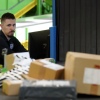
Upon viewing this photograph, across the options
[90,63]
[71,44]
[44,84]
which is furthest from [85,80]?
[71,44]

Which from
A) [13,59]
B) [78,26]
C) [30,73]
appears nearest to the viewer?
[30,73]

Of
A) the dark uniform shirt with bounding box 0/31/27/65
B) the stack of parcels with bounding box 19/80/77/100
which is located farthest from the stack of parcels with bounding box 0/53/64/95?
the dark uniform shirt with bounding box 0/31/27/65

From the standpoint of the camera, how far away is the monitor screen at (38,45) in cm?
262

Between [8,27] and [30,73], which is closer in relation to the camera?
[30,73]

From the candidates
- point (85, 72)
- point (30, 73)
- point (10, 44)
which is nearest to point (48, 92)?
point (85, 72)

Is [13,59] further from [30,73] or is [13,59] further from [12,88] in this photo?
[12,88]

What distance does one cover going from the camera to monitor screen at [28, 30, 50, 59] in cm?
262

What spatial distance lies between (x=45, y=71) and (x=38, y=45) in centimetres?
103

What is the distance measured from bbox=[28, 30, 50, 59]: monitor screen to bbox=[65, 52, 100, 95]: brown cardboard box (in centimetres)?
113

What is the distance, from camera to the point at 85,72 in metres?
1.50

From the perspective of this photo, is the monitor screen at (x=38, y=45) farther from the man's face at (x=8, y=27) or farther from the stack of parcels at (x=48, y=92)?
the stack of parcels at (x=48, y=92)

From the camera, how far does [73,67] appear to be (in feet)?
4.90

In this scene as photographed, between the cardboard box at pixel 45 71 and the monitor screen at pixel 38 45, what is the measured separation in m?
0.87

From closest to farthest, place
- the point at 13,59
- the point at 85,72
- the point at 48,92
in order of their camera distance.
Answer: the point at 48,92, the point at 85,72, the point at 13,59
